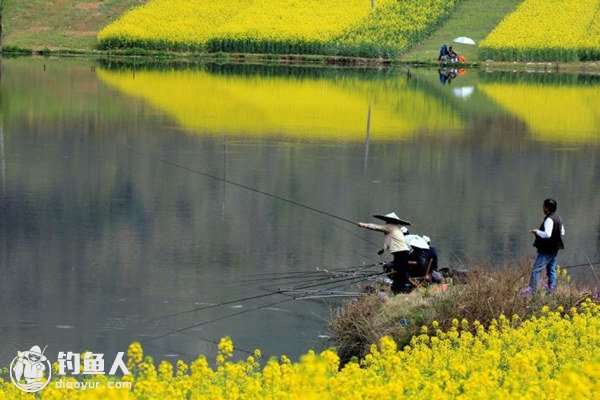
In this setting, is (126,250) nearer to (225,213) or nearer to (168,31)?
(225,213)

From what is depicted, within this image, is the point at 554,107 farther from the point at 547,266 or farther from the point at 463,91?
the point at 547,266

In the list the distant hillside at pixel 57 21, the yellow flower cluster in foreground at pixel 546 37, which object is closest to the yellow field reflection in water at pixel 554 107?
the yellow flower cluster in foreground at pixel 546 37

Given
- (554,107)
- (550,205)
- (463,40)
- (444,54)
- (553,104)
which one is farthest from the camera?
(463,40)

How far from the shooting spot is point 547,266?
53.4ft

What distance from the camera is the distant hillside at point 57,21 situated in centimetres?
6775

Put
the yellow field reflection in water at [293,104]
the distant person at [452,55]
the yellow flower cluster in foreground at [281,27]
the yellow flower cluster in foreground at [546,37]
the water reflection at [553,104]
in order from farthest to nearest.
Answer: the yellow flower cluster in foreground at [281,27] → the yellow flower cluster in foreground at [546,37] → the distant person at [452,55] → the water reflection at [553,104] → the yellow field reflection in water at [293,104]

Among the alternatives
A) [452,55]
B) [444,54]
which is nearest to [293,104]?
[444,54]

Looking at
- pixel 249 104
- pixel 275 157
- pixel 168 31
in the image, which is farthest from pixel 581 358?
pixel 168 31

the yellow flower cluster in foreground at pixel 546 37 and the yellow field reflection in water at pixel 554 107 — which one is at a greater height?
the yellow flower cluster in foreground at pixel 546 37

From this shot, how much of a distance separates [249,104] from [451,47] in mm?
25180

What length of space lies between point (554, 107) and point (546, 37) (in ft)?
75.7

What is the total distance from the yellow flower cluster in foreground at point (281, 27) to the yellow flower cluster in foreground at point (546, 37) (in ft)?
14.2

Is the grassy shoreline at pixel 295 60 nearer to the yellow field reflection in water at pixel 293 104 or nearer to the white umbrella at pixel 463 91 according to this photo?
the yellow field reflection in water at pixel 293 104

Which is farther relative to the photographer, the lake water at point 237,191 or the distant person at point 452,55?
the distant person at point 452,55
